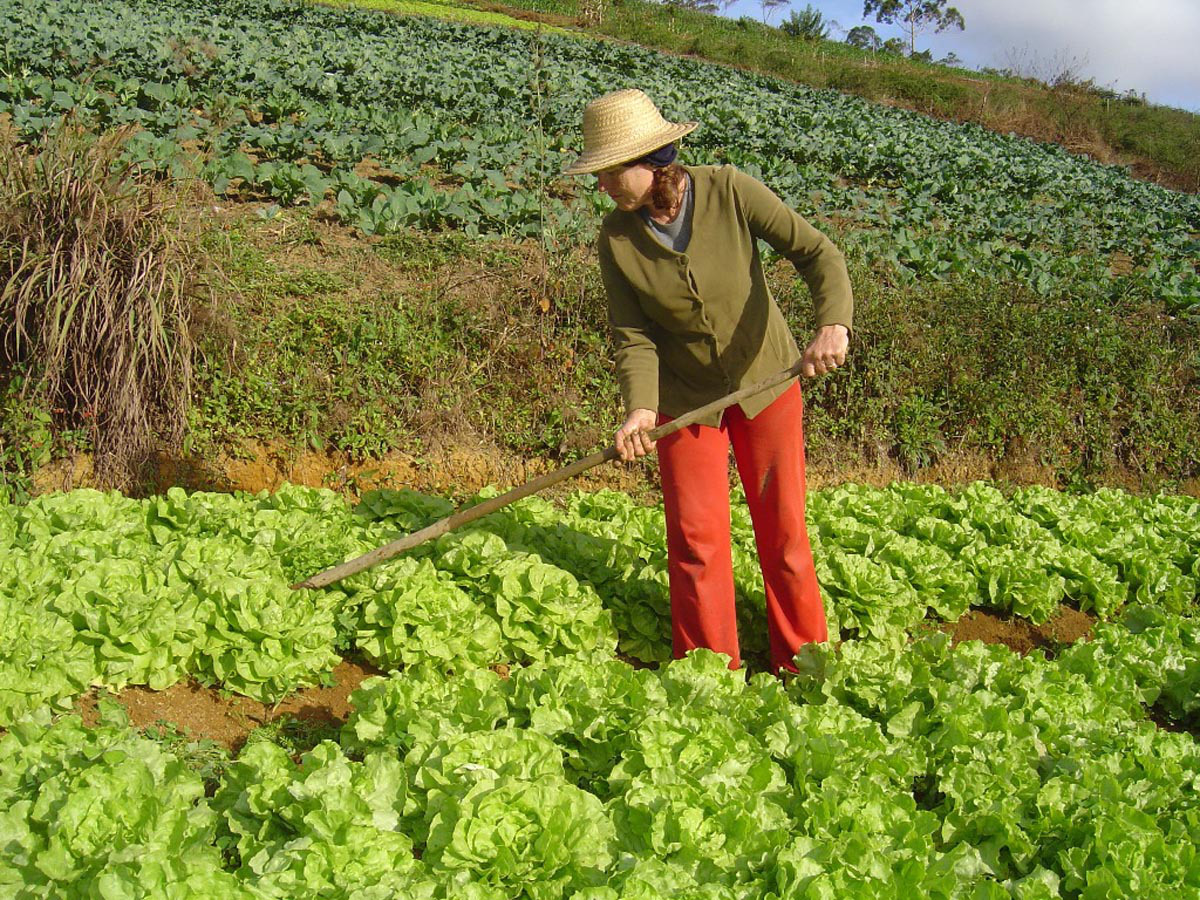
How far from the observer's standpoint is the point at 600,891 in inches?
95.0

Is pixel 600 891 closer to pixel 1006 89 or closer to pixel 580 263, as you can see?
pixel 580 263

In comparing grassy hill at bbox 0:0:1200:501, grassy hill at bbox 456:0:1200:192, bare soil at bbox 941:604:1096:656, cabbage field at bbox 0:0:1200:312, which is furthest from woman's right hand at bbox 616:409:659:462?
grassy hill at bbox 456:0:1200:192

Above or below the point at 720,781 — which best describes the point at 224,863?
below

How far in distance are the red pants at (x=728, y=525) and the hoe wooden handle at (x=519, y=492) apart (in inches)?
4.2

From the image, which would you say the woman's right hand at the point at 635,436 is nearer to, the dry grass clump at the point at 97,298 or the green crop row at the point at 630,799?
the green crop row at the point at 630,799

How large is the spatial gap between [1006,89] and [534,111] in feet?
67.0

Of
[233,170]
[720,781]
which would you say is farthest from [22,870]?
[233,170]

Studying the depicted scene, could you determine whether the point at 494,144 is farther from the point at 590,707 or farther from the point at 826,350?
the point at 590,707

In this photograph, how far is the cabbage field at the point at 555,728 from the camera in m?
2.60

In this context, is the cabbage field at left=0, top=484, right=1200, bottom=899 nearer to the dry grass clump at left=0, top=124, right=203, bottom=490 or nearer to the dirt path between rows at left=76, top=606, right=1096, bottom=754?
the dirt path between rows at left=76, top=606, right=1096, bottom=754

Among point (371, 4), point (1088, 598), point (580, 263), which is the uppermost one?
point (371, 4)

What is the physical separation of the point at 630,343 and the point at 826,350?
75 centimetres

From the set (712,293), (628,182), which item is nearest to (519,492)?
(712,293)

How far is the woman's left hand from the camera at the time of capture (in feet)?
11.9
